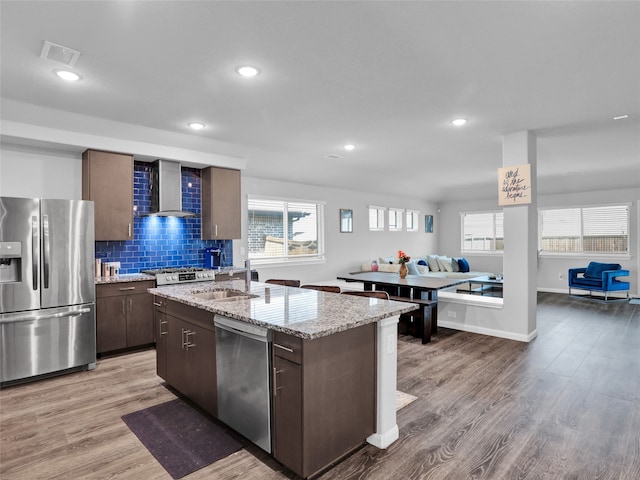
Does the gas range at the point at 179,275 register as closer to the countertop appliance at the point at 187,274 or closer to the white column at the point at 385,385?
the countertop appliance at the point at 187,274

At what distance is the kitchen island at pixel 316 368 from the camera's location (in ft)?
6.57

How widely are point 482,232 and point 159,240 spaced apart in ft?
28.6

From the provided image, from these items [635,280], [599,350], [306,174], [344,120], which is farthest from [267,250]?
[635,280]

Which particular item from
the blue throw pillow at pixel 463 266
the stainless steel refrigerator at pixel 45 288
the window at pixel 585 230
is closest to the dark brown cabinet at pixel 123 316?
the stainless steel refrigerator at pixel 45 288

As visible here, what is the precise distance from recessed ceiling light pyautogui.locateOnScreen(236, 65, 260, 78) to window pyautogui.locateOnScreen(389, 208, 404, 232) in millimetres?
6958

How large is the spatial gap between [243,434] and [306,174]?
509 centimetres

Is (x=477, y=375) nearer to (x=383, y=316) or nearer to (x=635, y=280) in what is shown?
(x=383, y=316)

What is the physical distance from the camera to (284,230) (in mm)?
7078

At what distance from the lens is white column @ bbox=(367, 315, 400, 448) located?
2.40 meters

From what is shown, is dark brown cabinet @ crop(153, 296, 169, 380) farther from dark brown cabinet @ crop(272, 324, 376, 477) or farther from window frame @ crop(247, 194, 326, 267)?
window frame @ crop(247, 194, 326, 267)

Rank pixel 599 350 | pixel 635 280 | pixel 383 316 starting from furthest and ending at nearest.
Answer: pixel 635 280 → pixel 599 350 → pixel 383 316

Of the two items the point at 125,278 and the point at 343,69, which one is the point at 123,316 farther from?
the point at 343,69

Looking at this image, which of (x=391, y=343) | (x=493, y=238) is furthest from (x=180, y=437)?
(x=493, y=238)

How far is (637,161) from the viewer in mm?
6293
